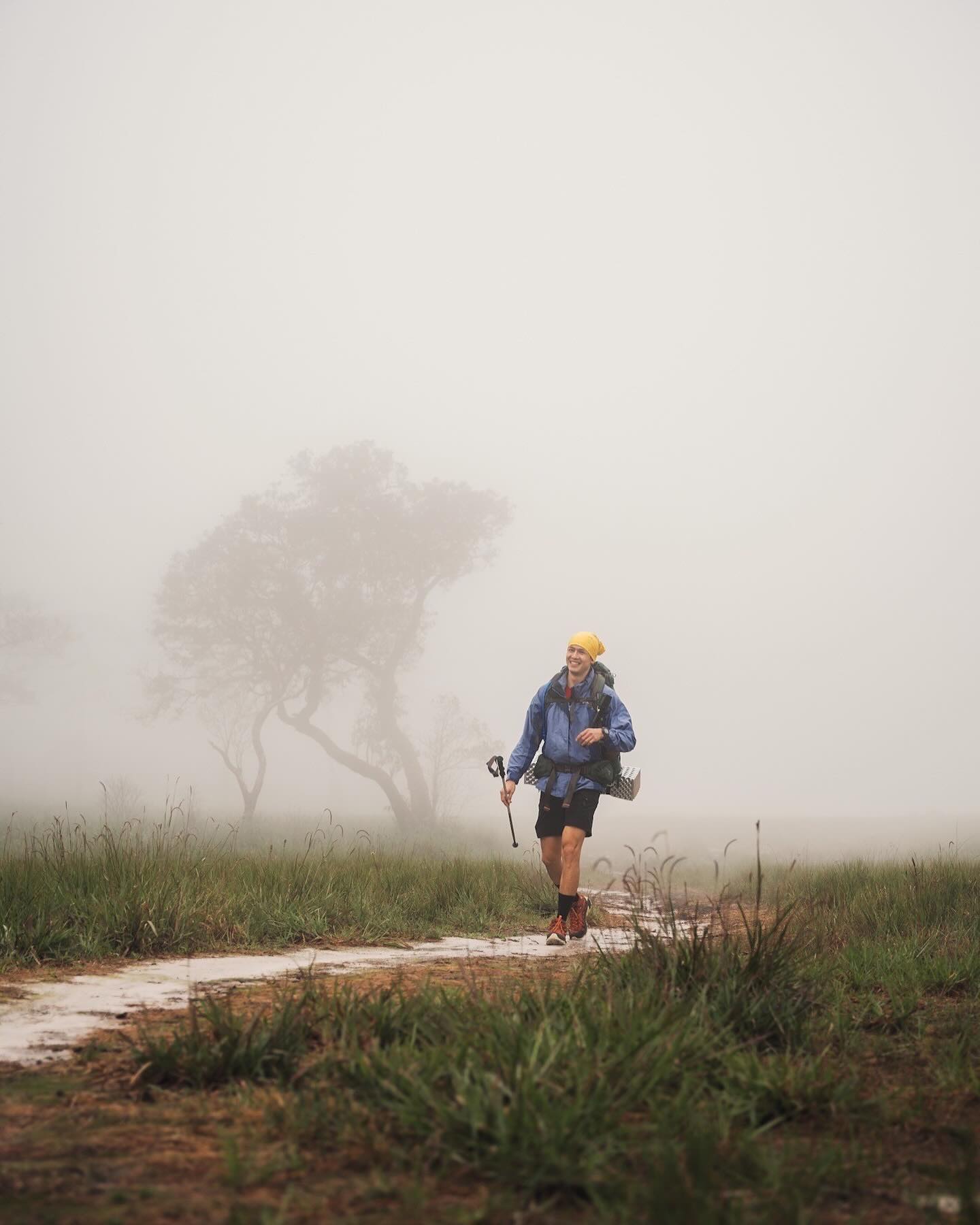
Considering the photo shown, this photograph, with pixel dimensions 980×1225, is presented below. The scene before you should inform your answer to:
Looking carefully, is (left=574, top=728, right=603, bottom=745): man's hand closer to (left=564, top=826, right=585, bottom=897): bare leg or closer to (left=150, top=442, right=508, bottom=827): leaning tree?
(left=564, top=826, right=585, bottom=897): bare leg

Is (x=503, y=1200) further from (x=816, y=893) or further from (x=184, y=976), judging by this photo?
(x=816, y=893)

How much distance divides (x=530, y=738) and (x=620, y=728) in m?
0.90

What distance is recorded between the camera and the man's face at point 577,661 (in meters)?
8.30

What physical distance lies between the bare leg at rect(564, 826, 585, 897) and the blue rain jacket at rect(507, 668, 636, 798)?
397mm

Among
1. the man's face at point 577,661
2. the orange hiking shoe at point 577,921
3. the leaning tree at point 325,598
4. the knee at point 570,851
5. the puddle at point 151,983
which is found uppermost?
the leaning tree at point 325,598

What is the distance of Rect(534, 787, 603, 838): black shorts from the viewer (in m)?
8.14

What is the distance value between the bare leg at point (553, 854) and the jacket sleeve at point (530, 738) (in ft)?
2.06

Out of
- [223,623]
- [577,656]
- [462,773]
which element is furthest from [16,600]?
[577,656]

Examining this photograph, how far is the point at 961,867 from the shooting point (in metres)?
10.1

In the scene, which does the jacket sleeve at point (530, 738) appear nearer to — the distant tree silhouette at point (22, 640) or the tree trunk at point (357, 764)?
the tree trunk at point (357, 764)

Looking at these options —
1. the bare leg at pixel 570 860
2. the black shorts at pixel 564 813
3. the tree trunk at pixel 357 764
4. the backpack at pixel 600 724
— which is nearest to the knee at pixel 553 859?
the black shorts at pixel 564 813

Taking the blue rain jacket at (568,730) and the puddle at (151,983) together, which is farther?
the blue rain jacket at (568,730)

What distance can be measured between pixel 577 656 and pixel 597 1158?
6.34 m

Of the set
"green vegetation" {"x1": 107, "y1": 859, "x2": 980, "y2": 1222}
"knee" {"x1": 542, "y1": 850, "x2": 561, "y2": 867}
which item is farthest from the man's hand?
"green vegetation" {"x1": 107, "y1": 859, "x2": 980, "y2": 1222}
